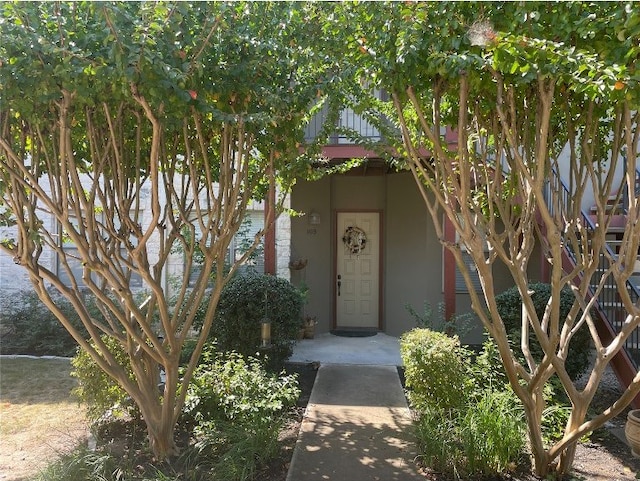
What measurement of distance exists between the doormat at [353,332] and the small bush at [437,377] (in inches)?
172

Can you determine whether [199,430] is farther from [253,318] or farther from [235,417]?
[253,318]

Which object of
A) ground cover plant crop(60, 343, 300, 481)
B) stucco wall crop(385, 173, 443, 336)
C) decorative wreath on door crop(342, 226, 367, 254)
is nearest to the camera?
ground cover plant crop(60, 343, 300, 481)

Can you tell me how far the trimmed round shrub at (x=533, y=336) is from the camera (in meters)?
5.43

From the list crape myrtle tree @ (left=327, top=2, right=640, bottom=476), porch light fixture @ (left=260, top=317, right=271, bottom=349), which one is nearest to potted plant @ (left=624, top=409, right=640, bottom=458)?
crape myrtle tree @ (left=327, top=2, right=640, bottom=476)

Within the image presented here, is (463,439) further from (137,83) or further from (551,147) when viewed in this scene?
(137,83)

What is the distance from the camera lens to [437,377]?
4.26 meters

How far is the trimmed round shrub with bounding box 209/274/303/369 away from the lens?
609 cm

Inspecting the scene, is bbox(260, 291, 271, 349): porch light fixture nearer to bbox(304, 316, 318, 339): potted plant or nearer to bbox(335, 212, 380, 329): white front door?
bbox(304, 316, 318, 339): potted plant

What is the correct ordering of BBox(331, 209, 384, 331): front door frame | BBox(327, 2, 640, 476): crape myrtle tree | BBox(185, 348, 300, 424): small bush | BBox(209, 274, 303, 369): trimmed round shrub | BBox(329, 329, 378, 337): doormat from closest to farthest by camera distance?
BBox(327, 2, 640, 476): crape myrtle tree
BBox(185, 348, 300, 424): small bush
BBox(209, 274, 303, 369): trimmed round shrub
BBox(329, 329, 378, 337): doormat
BBox(331, 209, 384, 331): front door frame

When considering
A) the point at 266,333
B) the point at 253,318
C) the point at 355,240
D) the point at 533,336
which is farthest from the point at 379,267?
the point at 533,336

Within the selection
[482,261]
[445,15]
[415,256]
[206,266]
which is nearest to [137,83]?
[206,266]

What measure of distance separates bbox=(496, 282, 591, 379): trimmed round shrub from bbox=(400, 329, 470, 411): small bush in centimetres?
119

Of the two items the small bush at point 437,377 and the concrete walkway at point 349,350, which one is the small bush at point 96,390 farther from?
the concrete walkway at point 349,350

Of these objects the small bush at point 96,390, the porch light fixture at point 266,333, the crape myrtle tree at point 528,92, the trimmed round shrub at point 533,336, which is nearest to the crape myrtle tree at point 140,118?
the small bush at point 96,390
